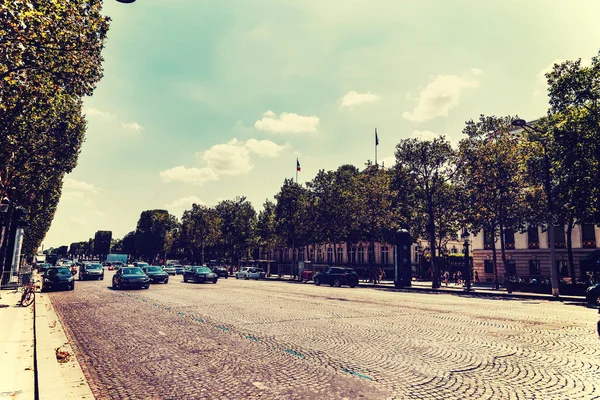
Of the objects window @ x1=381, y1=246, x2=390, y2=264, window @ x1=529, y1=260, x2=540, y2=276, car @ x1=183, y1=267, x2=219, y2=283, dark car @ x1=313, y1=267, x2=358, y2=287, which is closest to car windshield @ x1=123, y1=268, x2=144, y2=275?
car @ x1=183, y1=267, x2=219, y2=283

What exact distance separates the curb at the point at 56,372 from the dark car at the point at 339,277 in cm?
2625

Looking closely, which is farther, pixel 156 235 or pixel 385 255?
pixel 156 235

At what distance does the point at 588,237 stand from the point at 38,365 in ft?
152

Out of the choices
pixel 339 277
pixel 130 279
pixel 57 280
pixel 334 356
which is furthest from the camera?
pixel 339 277

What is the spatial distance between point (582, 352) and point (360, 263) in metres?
A: 60.5

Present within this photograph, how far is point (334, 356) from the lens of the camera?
24.0 ft

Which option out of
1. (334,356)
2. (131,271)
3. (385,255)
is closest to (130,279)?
(131,271)

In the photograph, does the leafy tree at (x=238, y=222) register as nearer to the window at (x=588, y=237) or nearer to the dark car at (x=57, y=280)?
the dark car at (x=57, y=280)

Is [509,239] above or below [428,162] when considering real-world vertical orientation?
below

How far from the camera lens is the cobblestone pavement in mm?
5492

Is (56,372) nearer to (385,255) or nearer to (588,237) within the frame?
(588,237)

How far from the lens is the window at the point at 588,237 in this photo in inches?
1497

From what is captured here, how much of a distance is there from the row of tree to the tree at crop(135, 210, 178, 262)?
56984 mm

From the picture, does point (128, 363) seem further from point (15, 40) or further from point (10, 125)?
point (10, 125)
